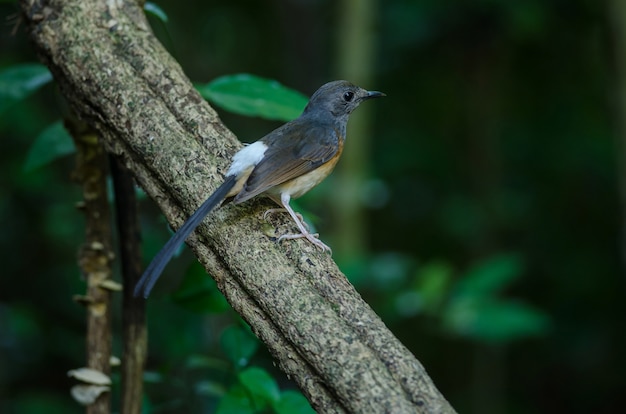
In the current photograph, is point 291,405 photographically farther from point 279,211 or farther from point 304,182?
point 304,182

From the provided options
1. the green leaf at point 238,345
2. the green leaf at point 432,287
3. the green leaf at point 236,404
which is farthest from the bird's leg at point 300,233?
the green leaf at point 432,287

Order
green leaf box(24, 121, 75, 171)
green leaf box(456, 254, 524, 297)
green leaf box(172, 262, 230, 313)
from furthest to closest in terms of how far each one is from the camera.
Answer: green leaf box(456, 254, 524, 297), green leaf box(24, 121, 75, 171), green leaf box(172, 262, 230, 313)

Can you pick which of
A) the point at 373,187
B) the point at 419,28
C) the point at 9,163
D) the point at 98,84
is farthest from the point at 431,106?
the point at 98,84

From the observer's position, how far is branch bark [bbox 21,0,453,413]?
178cm

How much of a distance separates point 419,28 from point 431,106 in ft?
3.97

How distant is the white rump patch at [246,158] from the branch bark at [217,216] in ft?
0.12

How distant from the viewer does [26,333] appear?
5148 millimetres

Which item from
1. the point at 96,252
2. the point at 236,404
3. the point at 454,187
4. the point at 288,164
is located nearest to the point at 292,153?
the point at 288,164

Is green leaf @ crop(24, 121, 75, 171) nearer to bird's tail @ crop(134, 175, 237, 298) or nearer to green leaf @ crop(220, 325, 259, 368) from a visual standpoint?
bird's tail @ crop(134, 175, 237, 298)

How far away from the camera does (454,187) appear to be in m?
7.65

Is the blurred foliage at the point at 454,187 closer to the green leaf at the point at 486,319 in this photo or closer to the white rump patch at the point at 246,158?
the green leaf at the point at 486,319

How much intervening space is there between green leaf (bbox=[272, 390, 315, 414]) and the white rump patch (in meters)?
0.71

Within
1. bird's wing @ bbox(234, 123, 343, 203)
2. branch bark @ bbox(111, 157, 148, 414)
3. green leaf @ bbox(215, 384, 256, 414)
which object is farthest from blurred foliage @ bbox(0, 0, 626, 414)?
green leaf @ bbox(215, 384, 256, 414)

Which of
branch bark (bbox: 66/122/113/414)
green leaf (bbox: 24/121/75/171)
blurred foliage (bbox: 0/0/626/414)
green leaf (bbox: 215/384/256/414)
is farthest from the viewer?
blurred foliage (bbox: 0/0/626/414)
